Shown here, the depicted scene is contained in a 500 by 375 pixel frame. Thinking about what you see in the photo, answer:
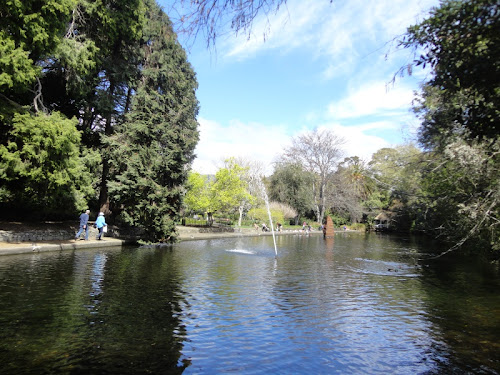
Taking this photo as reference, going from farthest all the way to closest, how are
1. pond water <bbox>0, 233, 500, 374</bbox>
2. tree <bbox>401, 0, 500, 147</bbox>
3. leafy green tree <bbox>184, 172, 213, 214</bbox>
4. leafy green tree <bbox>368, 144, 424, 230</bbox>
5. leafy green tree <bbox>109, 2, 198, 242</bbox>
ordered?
leafy green tree <bbox>184, 172, 213, 214</bbox>
leafy green tree <bbox>109, 2, 198, 242</bbox>
leafy green tree <bbox>368, 144, 424, 230</bbox>
pond water <bbox>0, 233, 500, 374</bbox>
tree <bbox>401, 0, 500, 147</bbox>

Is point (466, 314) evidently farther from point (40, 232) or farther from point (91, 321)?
point (40, 232)

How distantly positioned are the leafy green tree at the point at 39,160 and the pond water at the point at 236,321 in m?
3.88

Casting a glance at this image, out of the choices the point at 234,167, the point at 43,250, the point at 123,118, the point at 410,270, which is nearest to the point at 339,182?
the point at 234,167

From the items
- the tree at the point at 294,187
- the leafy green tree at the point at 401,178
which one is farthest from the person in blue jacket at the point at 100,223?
the tree at the point at 294,187

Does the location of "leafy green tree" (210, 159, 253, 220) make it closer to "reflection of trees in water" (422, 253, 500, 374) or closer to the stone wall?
the stone wall

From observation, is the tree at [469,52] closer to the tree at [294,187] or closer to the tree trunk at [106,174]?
the tree trunk at [106,174]

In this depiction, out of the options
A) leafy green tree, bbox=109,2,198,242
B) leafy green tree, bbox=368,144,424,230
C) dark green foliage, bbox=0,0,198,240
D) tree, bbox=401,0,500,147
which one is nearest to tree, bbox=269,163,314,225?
leafy green tree, bbox=368,144,424,230

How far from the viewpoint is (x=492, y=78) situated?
4.04 meters

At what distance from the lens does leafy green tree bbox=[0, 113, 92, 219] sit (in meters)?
14.5

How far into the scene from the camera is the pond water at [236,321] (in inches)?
203

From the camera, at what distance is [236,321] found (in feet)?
23.1

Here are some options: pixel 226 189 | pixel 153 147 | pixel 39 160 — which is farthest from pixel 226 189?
pixel 39 160

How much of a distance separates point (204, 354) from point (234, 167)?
1348 inches

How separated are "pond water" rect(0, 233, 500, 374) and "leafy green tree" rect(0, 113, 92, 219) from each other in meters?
3.88
